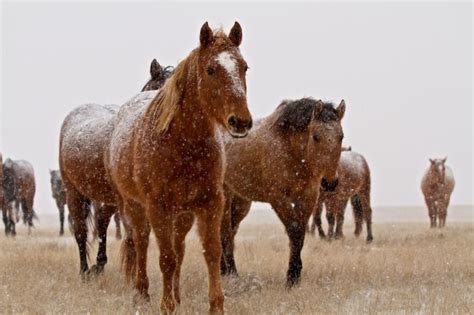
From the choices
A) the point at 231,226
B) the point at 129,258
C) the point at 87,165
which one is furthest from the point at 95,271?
the point at 231,226

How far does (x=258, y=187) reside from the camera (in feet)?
26.1

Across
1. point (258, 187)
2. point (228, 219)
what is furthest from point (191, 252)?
point (258, 187)

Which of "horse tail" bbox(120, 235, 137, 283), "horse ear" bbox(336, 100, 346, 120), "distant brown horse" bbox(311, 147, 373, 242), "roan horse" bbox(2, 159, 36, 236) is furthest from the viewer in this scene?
"roan horse" bbox(2, 159, 36, 236)

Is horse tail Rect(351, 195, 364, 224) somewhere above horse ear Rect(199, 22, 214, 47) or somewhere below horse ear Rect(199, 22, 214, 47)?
below

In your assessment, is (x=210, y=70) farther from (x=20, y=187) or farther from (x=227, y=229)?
(x=20, y=187)

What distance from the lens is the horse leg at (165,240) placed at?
15.7ft

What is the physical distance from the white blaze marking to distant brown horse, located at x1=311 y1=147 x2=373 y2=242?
412 inches

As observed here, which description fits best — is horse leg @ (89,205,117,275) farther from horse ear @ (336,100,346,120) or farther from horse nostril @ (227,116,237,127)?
horse nostril @ (227,116,237,127)

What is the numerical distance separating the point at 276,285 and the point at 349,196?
8663mm

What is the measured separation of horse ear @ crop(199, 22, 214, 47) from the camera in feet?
15.2

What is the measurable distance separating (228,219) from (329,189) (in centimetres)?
213

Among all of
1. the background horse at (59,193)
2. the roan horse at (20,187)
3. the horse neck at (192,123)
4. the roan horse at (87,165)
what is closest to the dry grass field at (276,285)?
the roan horse at (87,165)

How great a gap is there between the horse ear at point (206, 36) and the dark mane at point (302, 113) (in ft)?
8.77

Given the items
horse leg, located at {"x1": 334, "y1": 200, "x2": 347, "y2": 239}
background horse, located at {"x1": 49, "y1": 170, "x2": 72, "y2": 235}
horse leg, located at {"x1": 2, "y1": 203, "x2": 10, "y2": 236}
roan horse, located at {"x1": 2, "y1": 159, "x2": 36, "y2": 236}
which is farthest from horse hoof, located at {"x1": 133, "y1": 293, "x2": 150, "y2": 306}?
roan horse, located at {"x1": 2, "y1": 159, "x2": 36, "y2": 236}
